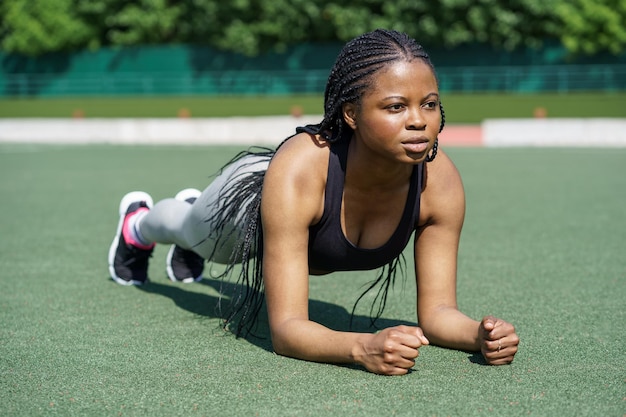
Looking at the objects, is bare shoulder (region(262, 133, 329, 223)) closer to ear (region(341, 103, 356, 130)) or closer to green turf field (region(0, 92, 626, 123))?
ear (region(341, 103, 356, 130))

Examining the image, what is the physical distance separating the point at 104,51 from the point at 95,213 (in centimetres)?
3396

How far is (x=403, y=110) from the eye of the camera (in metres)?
3.36

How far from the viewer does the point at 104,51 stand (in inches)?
1634

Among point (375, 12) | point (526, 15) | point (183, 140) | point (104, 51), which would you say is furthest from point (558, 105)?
point (104, 51)

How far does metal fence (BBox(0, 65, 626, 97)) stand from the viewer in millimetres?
33438

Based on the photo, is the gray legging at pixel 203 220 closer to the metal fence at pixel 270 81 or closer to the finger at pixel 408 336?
the finger at pixel 408 336

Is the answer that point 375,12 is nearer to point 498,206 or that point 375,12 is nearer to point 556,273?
point 498,206

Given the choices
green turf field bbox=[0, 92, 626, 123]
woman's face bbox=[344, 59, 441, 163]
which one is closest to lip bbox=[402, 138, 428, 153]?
woman's face bbox=[344, 59, 441, 163]

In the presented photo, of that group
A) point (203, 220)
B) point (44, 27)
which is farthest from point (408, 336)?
point (44, 27)

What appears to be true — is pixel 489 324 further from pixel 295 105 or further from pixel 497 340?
pixel 295 105

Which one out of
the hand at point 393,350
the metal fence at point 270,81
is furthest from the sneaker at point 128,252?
the metal fence at point 270,81

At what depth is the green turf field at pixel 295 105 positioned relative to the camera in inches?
1079

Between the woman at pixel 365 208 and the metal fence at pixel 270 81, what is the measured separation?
30.1 meters

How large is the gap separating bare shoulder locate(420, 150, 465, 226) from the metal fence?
30098 millimetres
